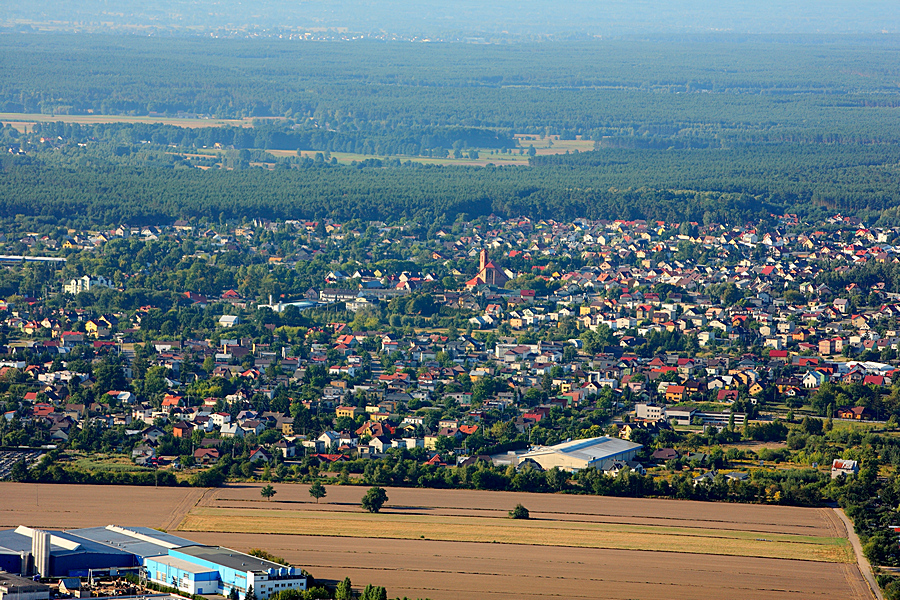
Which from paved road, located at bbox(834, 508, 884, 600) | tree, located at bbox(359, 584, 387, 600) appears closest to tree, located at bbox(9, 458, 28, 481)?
tree, located at bbox(359, 584, 387, 600)

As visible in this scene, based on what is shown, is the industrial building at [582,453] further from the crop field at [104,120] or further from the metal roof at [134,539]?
the crop field at [104,120]

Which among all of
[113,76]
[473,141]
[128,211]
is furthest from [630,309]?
[113,76]

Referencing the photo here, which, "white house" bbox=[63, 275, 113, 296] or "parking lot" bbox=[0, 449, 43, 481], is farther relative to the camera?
"white house" bbox=[63, 275, 113, 296]

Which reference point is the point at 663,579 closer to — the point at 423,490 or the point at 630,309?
the point at 423,490

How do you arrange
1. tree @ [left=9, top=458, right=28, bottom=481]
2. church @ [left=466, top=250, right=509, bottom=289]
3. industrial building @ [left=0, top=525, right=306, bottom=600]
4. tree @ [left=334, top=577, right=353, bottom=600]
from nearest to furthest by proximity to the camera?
industrial building @ [left=0, top=525, right=306, bottom=600] < tree @ [left=334, top=577, right=353, bottom=600] < tree @ [left=9, top=458, right=28, bottom=481] < church @ [left=466, top=250, right=509, bottom=289]

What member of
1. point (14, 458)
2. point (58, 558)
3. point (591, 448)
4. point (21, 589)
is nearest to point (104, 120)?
point (14, 458)

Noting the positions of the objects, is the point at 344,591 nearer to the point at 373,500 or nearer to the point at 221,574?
the point at 221,574

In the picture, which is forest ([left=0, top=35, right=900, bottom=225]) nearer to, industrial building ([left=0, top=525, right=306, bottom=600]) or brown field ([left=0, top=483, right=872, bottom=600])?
brown field ([left=0, top=483, right=872, bottom=600])
